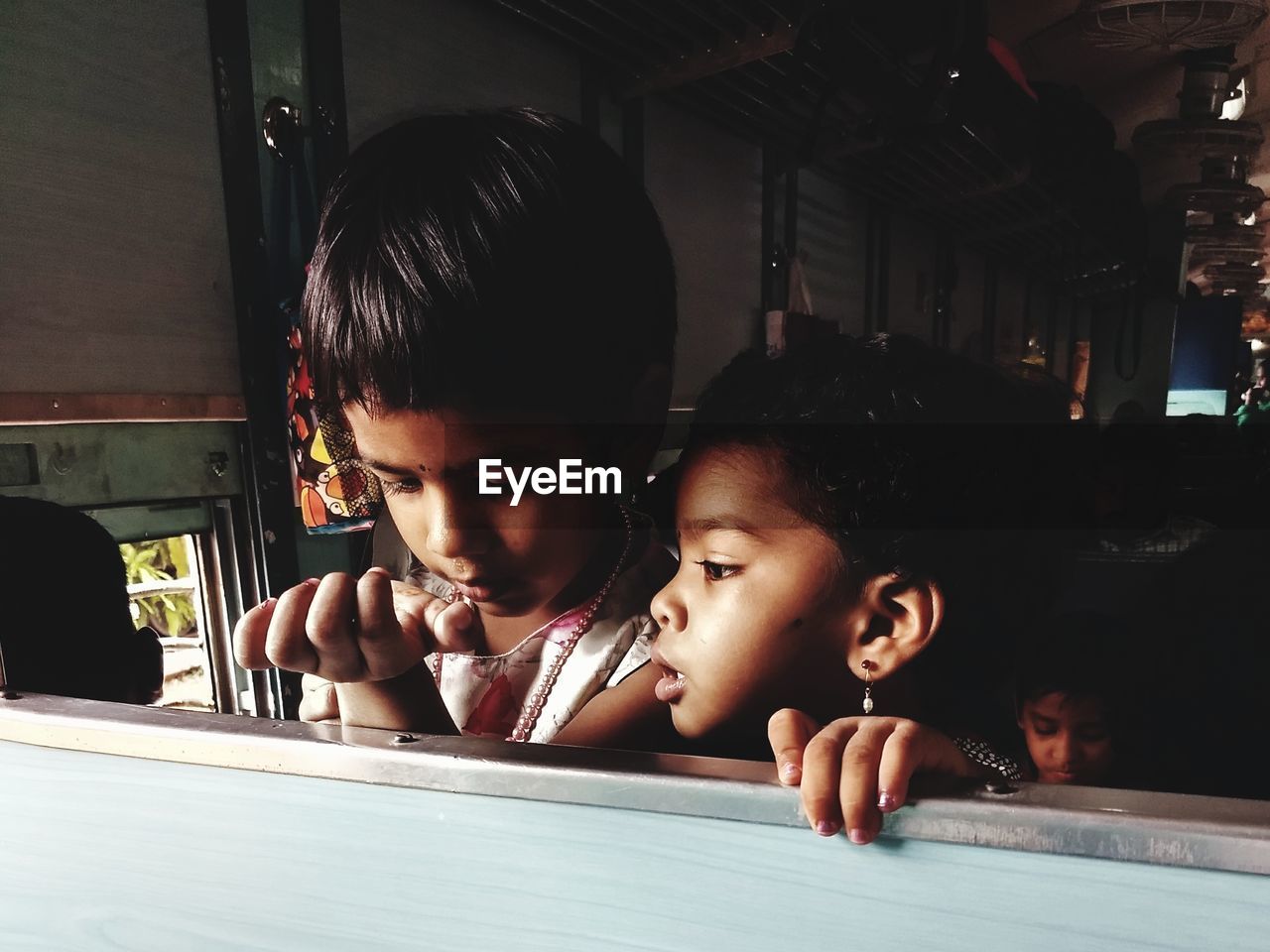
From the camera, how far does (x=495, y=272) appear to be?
64 cm

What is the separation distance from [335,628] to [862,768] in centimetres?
43

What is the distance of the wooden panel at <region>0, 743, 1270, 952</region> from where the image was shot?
440 mm

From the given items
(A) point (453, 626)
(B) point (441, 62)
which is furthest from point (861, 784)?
(B) point (441, 62)

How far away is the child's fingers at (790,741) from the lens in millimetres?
490

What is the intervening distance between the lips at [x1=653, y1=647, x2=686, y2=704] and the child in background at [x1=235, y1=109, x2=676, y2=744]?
2 cm

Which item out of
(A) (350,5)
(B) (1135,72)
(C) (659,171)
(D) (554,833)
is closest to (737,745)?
(D) (554,833)

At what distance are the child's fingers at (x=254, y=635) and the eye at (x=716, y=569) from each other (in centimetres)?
38

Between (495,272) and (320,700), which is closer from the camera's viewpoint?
(495,272)

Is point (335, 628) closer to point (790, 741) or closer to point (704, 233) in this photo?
point (790, 741)

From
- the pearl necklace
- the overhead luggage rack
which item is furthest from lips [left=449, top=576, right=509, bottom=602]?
the overhead luggage rack

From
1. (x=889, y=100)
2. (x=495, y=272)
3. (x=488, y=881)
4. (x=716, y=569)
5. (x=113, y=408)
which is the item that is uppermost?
(x=889, y=100)

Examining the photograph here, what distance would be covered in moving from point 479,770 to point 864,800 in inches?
11.0

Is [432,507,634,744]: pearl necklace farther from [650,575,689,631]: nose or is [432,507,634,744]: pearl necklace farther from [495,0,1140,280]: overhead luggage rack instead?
[495,0,1140,280]: overhead luggage rack

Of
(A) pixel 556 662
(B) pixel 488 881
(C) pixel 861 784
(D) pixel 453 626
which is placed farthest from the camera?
(A) pixel 556 662
